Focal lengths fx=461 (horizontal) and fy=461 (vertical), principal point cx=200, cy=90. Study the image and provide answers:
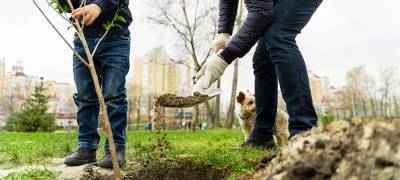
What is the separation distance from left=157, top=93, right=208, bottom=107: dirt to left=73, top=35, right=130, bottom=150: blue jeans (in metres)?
0.43

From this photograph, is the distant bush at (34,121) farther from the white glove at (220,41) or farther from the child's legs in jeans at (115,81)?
the white glove at (220,41)

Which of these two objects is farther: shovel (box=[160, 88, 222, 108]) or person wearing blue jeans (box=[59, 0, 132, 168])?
person wearing blue jeans (box=[59, 0, 132, 168])

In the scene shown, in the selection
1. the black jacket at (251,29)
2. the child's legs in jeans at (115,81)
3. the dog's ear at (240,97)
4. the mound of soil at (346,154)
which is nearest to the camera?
the mound of soil at (346,154)

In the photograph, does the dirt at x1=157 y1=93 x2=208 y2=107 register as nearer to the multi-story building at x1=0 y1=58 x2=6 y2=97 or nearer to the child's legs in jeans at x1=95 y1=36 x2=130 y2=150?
the child's legs in jeans at x1=95 y1=36 x2=130 y2=150

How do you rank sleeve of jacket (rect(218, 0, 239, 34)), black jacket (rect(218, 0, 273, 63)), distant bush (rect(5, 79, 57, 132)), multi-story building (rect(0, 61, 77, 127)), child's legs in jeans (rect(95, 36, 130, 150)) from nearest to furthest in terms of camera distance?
1. black jacket (rect(218, 0, 273, 63))
2. child's legs in jeans (rect(95, 36, 130, 150))
3. sleeve of jacket (rect(218, 0, 239, 34))
4. distant bush (rect(5, 79, 57, 132))
5. multi-story building (rect(0, 61, 77, 127))

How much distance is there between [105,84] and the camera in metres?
3.64

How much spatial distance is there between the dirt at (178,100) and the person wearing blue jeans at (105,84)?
1.45 feet

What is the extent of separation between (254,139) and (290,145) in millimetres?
2365

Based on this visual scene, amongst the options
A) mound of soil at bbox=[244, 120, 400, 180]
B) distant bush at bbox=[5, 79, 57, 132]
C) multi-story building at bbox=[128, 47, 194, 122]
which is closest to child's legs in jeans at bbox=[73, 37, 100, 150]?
mound of soil at bbox=[244, 120, 400, 180]

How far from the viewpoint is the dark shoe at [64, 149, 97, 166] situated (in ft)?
12.1

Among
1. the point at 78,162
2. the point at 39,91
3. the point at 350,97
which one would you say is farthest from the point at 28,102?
the point at 350,97

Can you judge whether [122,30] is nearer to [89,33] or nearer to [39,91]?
[89,33]

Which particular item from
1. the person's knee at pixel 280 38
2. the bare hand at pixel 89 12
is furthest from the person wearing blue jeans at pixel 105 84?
the person's knee at pixel 280 38

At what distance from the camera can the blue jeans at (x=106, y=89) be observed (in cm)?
361
